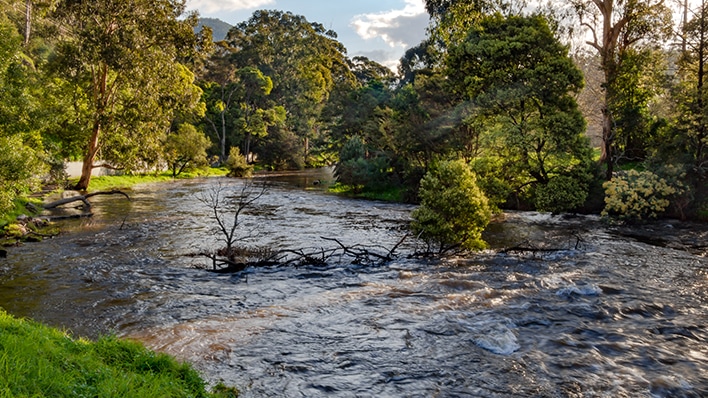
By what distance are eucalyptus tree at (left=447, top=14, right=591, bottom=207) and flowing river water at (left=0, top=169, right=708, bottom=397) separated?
9392 mm

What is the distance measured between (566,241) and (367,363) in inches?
588

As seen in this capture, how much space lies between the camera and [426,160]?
3866 centimetres

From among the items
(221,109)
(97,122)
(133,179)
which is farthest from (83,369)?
(221,109)

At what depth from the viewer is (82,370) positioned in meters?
5.62

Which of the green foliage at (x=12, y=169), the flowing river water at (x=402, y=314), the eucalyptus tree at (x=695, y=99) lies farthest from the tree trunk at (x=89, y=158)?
the eucalyptus tree at (x=695, y=99)

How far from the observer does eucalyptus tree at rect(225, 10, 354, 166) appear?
9000 centimetres

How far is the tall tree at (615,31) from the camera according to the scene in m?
29.5

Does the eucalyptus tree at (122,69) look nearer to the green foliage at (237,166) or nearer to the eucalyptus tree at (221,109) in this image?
the green foliage at (237,166)

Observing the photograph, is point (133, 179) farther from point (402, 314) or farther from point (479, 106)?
point (402, 314)

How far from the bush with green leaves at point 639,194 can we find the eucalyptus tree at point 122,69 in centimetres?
3323

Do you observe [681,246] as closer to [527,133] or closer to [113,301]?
[527,133]

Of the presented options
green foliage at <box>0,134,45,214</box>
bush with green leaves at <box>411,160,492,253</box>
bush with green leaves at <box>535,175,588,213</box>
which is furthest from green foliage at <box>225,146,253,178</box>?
bush with green leaves at <box>411,160,492,253</box>

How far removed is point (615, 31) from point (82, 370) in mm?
36797

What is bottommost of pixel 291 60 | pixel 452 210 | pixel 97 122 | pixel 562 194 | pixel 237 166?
pixel 452 210
